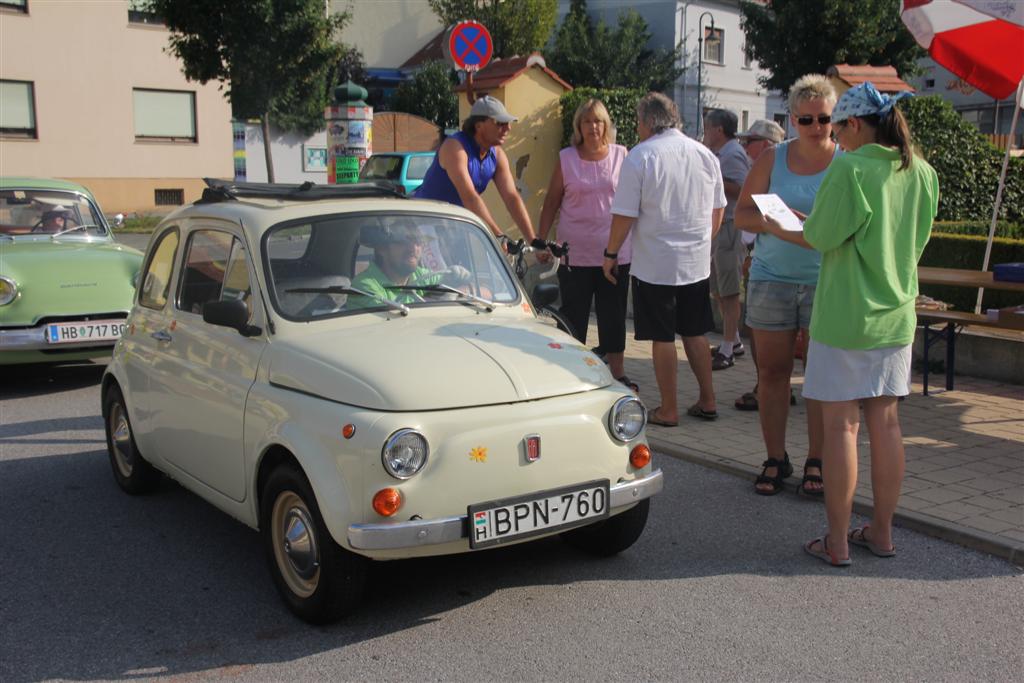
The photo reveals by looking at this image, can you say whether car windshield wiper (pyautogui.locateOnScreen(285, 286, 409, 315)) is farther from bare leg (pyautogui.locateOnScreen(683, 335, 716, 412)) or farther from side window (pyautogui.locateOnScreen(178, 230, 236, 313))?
bare leg (pyautogui.locateOnScreen(683, 335, 716, 412))

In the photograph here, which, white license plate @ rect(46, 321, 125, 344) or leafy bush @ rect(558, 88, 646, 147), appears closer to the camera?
white license plate @ rect(46, 321, 125, 344)

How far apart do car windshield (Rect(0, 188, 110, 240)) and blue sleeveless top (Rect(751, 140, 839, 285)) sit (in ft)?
21.9

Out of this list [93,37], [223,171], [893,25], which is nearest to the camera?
[93,37]

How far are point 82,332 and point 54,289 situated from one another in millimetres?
436

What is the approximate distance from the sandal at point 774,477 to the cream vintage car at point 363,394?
1.27m

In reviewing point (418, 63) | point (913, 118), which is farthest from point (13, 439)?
point (418, 63)

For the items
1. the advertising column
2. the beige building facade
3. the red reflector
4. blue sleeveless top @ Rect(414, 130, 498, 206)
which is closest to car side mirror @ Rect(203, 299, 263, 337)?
the red reflector

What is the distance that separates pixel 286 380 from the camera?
427cm

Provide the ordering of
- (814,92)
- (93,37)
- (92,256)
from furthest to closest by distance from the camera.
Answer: (93,37) < (92,256) < (814,92)

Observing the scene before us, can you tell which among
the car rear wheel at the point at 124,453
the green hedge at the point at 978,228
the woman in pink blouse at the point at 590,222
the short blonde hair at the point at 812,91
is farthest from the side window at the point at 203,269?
the green hedge at the point at 978,228

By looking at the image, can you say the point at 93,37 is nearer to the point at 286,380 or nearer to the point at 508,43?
the point at 508,43

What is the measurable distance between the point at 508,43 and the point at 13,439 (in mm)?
34772

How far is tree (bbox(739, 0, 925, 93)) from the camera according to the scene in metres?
35.5

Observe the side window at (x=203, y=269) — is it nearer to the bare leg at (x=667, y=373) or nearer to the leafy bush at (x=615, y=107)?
the bare leg at (x=667, y=373)
